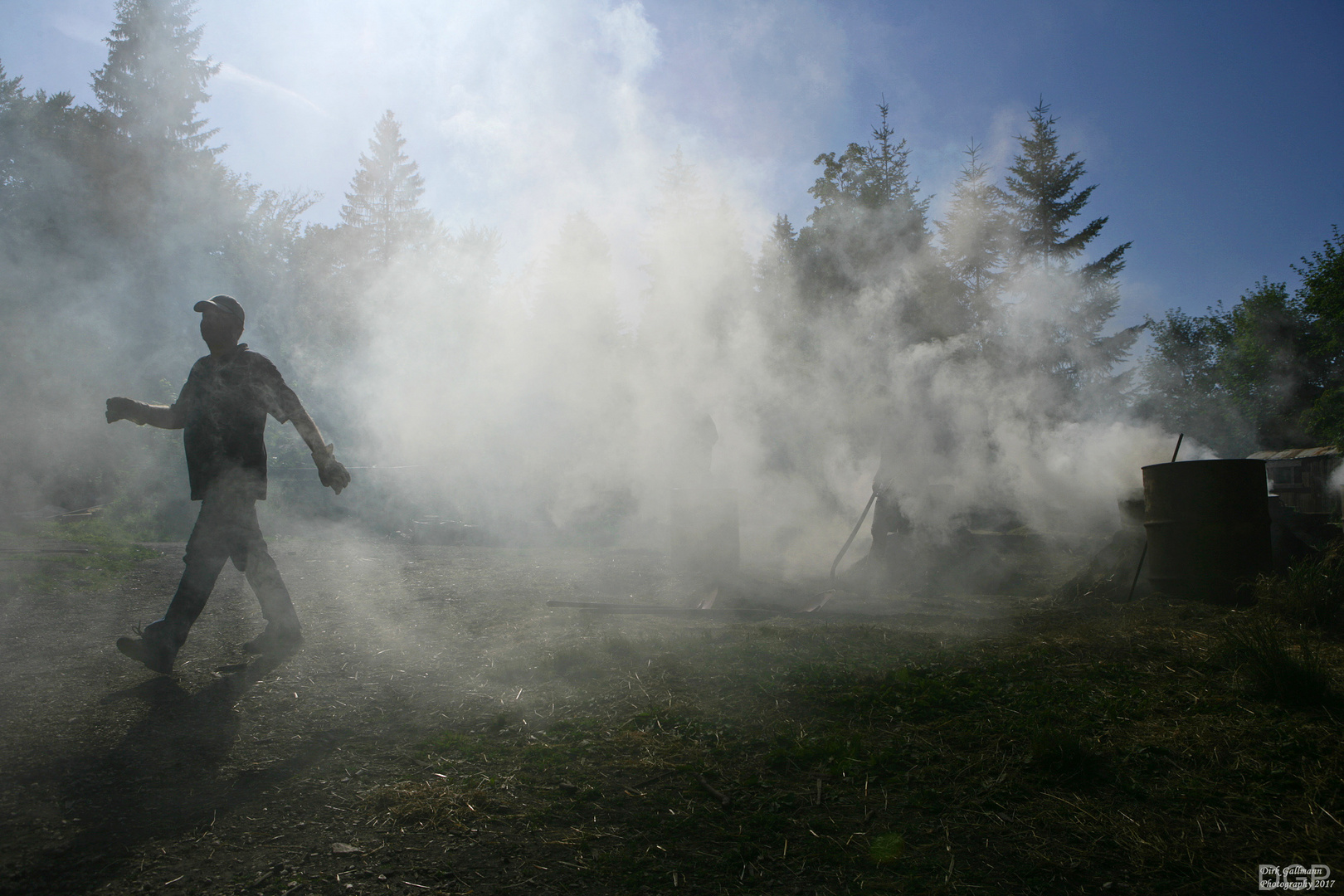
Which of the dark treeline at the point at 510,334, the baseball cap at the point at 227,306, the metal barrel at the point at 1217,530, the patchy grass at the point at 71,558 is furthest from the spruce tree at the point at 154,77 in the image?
the metal barrel at the point at 1217,530

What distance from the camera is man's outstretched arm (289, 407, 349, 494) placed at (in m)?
3.76

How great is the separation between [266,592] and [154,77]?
76.2 feet

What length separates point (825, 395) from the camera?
11.4 meters

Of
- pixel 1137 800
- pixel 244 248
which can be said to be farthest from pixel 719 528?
pixel 244 248

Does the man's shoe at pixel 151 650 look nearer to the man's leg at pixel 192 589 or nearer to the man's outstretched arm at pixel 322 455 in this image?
the man's leg at pixel 192 589

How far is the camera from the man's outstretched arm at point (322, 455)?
12.3 feet

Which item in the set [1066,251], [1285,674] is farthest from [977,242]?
[1285,674]

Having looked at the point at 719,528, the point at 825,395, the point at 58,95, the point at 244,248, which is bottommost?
the point at 719,528

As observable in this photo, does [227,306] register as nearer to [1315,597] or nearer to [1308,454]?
[1315,597]

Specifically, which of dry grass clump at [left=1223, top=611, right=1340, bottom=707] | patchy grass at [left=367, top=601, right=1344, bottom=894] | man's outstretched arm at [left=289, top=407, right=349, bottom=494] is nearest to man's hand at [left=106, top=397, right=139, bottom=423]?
man's outstretched arm at [left=289, top=407, right=349, bottom=494]

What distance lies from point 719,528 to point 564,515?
5.28 metres

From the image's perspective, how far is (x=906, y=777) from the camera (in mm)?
2408

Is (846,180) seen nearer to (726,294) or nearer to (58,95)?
(726,294)

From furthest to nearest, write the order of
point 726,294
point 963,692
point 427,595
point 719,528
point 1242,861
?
point 726,294, point 719,528, point 427,595, point 963,692, point 1242,861
